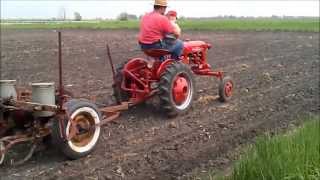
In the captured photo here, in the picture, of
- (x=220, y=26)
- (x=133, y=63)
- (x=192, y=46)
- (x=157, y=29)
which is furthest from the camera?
(x=220, y=26)

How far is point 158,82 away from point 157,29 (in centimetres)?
79

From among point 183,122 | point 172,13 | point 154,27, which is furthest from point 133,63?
point 183,122

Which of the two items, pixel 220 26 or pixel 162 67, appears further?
pixel 220 26

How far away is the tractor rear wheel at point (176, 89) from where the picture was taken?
8.37 meters

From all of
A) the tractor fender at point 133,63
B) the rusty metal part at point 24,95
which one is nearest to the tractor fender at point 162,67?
the tractor fender at point 133,63

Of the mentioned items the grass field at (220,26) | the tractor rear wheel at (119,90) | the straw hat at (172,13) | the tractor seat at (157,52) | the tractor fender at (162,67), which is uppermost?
the straw hat at (172,13)

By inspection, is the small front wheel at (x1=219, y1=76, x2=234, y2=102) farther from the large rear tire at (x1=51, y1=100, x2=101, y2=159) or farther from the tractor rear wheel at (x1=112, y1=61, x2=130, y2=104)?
the large rear tire at (x1=51, y1=100, x2=101, y2=159)

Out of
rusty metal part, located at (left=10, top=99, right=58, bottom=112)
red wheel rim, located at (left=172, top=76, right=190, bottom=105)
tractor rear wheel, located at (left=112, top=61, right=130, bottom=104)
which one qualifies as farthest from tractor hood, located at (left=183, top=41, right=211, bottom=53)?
rusty metal part, located at (left=10, top=99, right=58, bottom=112)

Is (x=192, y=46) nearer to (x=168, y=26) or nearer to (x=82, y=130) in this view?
(x=168, y=26)

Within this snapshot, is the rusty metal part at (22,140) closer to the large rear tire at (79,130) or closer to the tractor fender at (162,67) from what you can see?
the large rear tire at (79,130)

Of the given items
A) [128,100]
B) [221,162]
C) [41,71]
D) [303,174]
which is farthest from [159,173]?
[41,71]

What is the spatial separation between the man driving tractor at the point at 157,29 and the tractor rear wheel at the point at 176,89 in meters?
0.38

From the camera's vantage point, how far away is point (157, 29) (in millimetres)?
8508

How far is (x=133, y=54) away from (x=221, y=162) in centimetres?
1265
